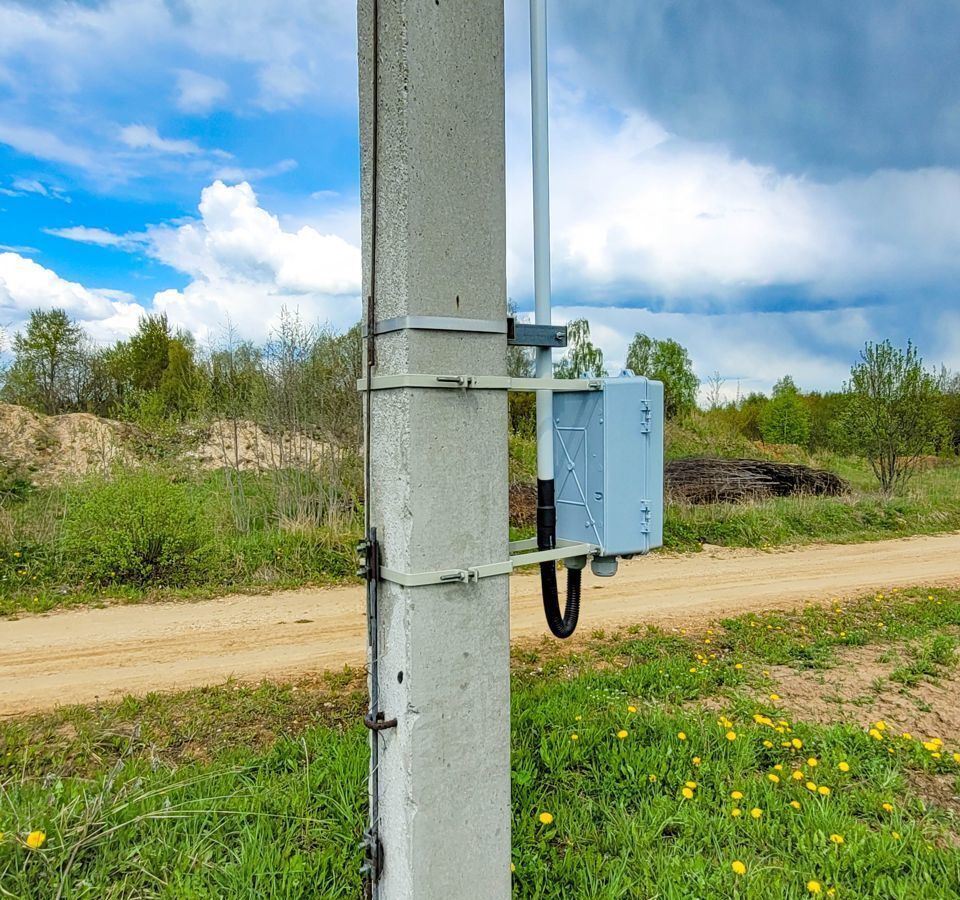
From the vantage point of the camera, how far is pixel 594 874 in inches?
108

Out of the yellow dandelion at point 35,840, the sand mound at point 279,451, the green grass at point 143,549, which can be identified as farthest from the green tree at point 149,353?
the yellow dandelion at point 35,840

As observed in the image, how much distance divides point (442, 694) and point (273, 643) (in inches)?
163

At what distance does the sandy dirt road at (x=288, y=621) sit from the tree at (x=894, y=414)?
6508mm

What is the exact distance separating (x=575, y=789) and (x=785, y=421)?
931 inches

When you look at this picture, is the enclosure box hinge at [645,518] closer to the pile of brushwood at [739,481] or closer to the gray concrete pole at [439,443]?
the gray concrete pole at [439,443]

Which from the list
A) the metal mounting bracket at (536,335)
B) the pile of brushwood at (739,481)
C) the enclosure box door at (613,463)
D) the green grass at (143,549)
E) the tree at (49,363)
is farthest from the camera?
the tree at (49,363)

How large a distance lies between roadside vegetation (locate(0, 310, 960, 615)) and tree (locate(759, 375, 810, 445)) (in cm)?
400

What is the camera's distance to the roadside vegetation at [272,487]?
7.61m

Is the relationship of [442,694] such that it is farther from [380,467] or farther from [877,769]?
[877,769]

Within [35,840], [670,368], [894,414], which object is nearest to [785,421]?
[670,368]

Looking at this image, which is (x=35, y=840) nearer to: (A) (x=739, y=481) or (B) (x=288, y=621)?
(B) (x=288, y=621)

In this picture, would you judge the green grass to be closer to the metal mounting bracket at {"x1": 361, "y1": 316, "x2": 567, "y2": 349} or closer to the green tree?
the metal mounting bracket at {"x1": 361, "y1": 316, "x2": 567, "y2": 349}

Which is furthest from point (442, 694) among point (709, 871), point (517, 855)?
point (709, 871)

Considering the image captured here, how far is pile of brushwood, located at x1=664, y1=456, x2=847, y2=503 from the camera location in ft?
43.8
